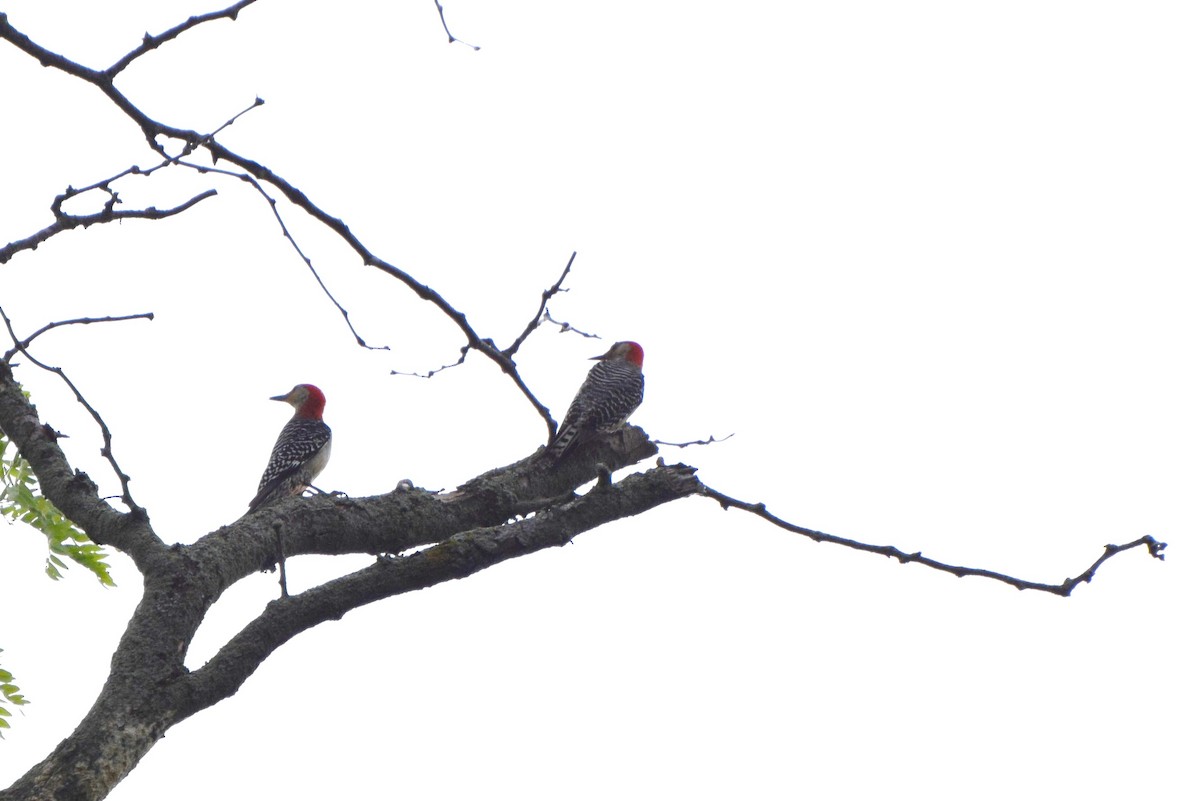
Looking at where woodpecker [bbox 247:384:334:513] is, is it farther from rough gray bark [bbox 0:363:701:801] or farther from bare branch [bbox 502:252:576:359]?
bare branch [bbox 502:252:576:359]

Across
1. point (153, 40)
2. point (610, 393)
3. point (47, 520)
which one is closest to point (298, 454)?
point (610, 393)

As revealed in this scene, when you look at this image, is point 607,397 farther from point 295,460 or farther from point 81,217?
point 81,217

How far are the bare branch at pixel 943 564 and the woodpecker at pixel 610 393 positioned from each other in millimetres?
2757

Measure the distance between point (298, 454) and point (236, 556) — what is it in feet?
17.8

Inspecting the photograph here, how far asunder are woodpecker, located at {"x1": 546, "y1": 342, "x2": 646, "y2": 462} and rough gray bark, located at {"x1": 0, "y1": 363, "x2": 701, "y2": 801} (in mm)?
1684

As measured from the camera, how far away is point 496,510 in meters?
4.59

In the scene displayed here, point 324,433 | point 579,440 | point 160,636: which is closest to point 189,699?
point 160,636

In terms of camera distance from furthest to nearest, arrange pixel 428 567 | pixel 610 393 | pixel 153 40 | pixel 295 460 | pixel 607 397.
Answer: pixel 295 460 → pixel 610 393 → pixel 607 397 → pixel 428 567 → pixel 153 40

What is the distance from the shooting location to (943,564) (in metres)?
3.00

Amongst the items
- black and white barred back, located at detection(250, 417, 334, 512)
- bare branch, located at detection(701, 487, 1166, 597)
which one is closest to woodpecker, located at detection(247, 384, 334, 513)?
black and white barred back, located at detection(250, 417, 334, 512)

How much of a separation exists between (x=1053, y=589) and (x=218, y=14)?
92.8 inches

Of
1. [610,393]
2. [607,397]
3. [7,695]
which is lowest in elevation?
[7,695]

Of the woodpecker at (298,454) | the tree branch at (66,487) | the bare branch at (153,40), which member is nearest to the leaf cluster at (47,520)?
the tree branch at (66,487)

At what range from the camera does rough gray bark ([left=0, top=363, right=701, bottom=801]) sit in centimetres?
291
